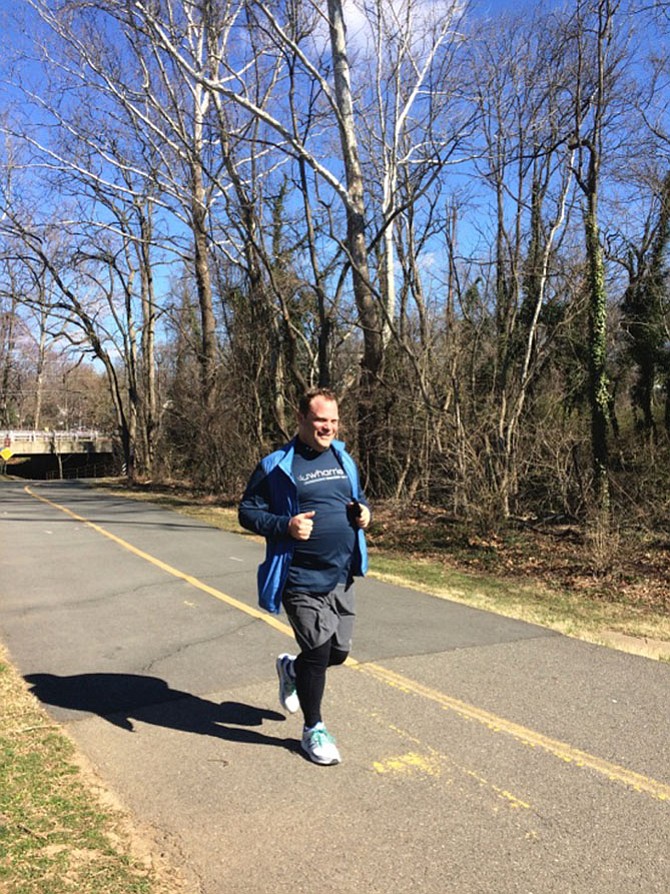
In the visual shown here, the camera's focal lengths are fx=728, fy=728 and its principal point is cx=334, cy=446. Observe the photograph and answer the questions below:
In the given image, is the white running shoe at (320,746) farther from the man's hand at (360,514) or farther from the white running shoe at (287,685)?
the man's hand at (360,514)

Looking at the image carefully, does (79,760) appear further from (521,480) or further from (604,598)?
(521,480)

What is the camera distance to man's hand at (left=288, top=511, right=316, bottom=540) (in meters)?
3.74

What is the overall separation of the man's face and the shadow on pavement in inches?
70.3

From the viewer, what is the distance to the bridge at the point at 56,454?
179ft

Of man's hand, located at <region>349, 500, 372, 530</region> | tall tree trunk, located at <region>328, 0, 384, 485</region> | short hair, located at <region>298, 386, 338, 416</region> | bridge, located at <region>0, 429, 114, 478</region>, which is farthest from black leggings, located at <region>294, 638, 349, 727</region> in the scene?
bridge, located at <region>0, 429, 114, 478</region>

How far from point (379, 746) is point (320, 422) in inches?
75.2

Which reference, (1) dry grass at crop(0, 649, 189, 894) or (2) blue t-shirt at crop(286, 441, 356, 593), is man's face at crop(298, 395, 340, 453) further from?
(1) dry grass at crop(0, 649, 189, 894)

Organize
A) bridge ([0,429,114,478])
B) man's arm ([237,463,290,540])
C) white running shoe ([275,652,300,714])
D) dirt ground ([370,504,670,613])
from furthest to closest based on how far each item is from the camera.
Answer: bridge ([0,429,114,478])
dirt ground ([370,504,670,613])
white running shoe ([275,652,300,714])
man's arm ([237,463,290,540])

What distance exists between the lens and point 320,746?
13.1 ft

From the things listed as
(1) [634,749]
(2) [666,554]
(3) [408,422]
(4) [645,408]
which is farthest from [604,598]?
(4) [645,408]

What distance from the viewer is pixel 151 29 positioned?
1634 cm

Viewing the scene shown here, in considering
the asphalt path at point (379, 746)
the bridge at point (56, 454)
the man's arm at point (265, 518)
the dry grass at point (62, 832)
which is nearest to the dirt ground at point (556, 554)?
the asphalt path at point (379, 746)

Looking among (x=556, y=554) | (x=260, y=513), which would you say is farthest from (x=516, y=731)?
(x=556, y=554)

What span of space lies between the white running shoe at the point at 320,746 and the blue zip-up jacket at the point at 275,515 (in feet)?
2.35
